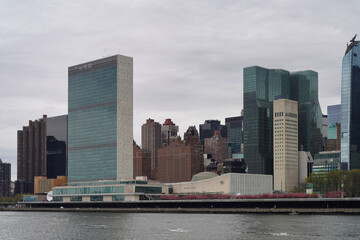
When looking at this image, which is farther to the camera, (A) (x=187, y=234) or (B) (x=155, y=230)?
(B) (x=155, y=230)

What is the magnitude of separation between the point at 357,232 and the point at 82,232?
236ft

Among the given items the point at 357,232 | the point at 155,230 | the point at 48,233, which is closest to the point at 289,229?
the point at 357,232

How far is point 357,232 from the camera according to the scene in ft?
459

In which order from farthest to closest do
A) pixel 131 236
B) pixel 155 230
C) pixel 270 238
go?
pixel 155 230, pixel 131 236, pixel 270 238

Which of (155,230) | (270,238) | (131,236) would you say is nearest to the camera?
(270,238)

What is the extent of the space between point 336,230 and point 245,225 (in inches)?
1230

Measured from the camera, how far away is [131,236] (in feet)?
475

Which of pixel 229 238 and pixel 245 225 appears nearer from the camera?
pixel 229 238

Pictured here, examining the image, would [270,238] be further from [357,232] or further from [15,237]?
[15,237]

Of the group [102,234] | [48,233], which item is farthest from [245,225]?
[48,233]

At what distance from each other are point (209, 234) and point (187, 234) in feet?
17.9

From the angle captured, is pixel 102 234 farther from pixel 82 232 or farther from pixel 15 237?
pixel 15 237

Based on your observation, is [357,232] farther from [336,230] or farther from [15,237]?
[15,237]

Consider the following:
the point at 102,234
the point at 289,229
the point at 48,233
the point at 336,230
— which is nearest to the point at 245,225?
the point at 289,229
